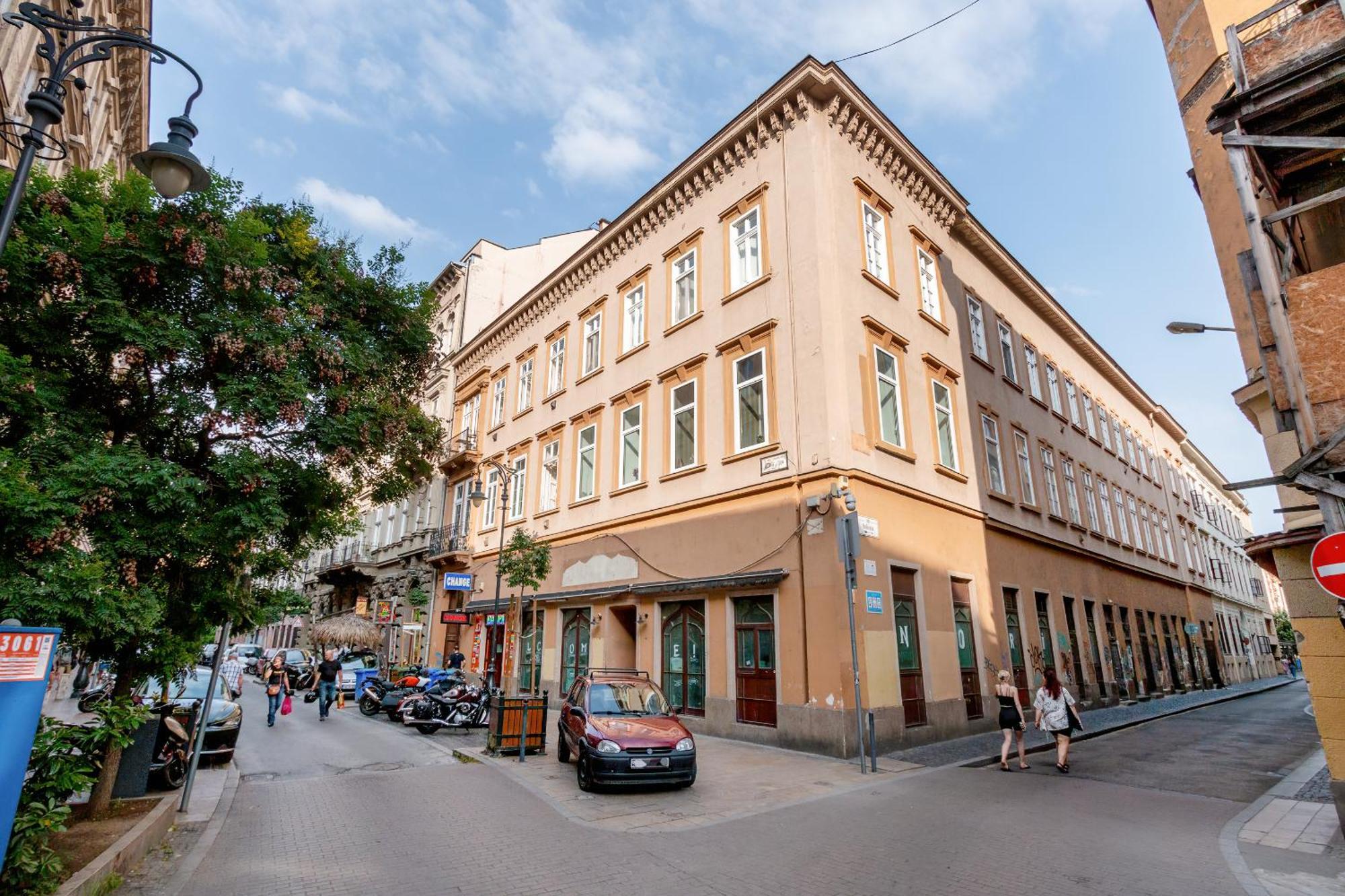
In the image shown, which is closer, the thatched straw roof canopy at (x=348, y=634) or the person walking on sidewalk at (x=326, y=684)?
the person walking on sidewalk at (x=326, y=684)

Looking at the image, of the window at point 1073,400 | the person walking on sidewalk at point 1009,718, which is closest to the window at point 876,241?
the person walking on sidewalk at point 1009,718

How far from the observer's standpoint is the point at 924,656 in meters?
14.3

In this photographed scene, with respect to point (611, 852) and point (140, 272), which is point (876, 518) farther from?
point (140, 272)

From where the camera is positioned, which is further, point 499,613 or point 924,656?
point 499,613

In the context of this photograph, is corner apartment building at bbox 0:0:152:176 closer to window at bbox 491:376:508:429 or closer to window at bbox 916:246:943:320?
window at bbox 491:376:508:429

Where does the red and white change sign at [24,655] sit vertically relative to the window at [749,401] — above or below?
below

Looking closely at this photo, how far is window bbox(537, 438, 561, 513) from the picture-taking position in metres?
21.8

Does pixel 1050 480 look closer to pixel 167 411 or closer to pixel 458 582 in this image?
pixel 458 582

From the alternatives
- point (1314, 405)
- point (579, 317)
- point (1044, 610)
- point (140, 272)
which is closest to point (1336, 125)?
point (1314, 405)

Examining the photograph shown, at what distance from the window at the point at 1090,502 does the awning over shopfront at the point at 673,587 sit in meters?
16.8

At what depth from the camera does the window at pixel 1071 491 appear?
2341cm

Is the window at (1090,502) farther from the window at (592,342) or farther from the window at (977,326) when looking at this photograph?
the window at (592,342)

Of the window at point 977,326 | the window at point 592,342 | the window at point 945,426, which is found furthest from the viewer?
the window at point 592,342

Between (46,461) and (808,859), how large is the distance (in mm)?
8234
